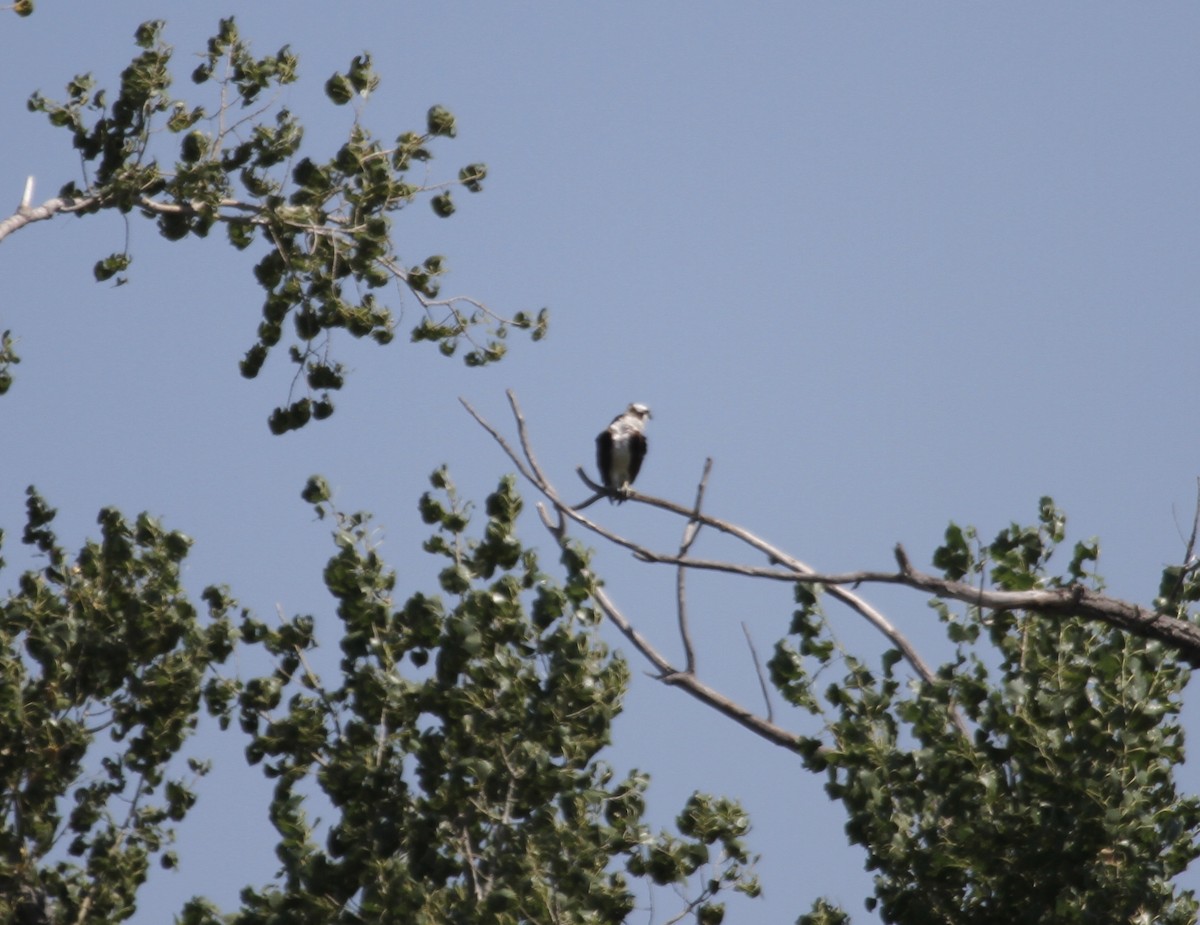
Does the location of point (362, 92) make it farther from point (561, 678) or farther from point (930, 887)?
point (930, 887)

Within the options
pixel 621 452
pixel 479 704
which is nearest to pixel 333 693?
pixel 479 704

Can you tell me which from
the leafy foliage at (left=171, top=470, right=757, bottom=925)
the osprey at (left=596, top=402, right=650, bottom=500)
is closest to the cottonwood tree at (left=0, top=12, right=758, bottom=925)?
the leafy foliage at (left=171, top=470, right=757, bottom=925)

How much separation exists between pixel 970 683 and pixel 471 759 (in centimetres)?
233

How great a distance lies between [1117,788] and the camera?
668 centimetres

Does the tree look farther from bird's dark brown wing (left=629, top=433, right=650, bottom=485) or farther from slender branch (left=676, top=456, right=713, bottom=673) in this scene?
bird's dark brown wing (left=629, top=433, right=650, bottom=485)

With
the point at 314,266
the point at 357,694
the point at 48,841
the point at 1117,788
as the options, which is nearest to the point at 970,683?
the point at 1117,788

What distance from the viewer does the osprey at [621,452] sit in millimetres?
13875

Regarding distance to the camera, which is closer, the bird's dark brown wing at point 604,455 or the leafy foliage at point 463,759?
the leafy foliage at point 463,759

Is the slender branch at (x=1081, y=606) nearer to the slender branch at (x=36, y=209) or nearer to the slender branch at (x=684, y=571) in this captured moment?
the slender branch at (x=684, y=571)

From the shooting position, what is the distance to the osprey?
45.5ft

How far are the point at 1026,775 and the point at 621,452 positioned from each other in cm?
726

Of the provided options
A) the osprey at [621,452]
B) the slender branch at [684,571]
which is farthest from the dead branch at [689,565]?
the osprey at [621,452]

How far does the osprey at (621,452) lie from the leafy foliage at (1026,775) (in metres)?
6.41

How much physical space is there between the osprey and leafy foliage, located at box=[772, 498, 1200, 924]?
21.0ft
